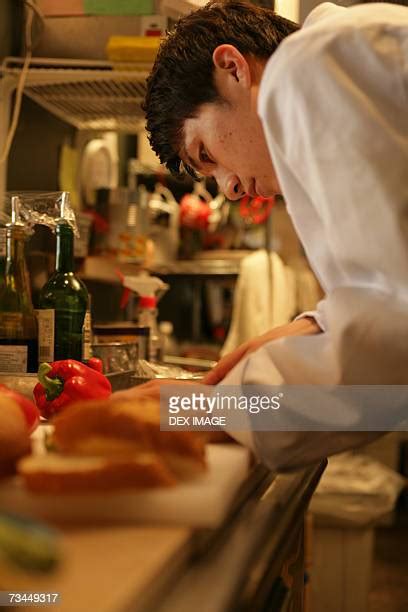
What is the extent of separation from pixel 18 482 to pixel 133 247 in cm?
137

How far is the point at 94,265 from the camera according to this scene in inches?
62.6

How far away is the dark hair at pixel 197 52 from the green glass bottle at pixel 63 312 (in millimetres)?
217

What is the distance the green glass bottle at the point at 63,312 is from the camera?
104cm

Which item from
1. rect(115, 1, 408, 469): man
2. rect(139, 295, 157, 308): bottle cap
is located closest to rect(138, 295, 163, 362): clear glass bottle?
rect(139, 295, 157, 308): bottle cap

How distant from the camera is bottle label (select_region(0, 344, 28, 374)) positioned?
1007 mm

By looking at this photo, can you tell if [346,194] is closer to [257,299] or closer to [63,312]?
[63,312]

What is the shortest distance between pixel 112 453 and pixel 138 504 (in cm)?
3

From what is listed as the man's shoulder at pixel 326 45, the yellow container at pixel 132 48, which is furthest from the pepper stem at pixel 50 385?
the yellow container at pixel 132 48

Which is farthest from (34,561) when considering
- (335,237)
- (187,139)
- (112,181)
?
(112,181)

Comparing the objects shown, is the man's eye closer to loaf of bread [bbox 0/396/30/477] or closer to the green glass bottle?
the green glass bottle

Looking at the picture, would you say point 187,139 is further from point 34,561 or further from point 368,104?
point 34,561

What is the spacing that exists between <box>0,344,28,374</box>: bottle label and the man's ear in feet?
1.47

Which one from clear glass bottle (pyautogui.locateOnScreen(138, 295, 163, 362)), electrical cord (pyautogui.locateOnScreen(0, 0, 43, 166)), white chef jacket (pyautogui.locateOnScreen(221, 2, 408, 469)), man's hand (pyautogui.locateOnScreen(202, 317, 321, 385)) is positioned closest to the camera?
white chef jacket (pyautogui.locateOnScreen(221, 2, 408, 469))

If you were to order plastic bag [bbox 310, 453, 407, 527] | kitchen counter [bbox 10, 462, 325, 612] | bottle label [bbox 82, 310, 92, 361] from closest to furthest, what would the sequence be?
1. kitchen counter [bbox 10, 462, 325, 612]
2. bottle label [bbox 82, 310, 92, 361]
3. plastic bag [bbox 310, 453, 407, 527]
